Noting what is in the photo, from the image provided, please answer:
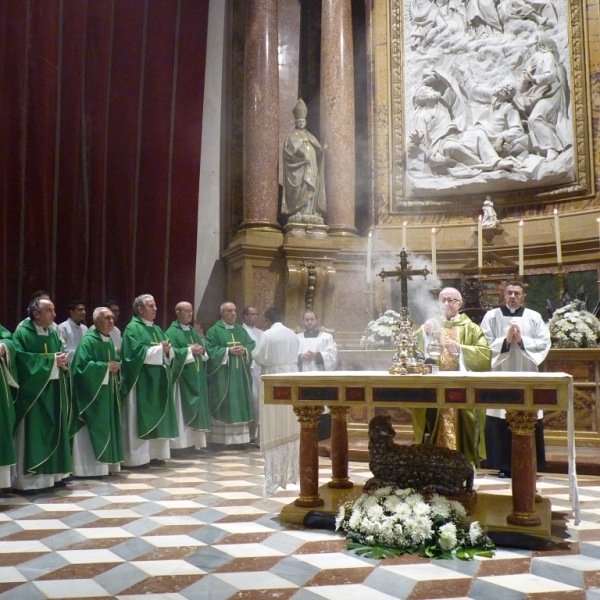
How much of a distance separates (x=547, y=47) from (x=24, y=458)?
25.0ft

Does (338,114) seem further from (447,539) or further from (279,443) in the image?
(447,539)

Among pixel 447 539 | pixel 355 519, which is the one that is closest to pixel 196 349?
pixel 355 519

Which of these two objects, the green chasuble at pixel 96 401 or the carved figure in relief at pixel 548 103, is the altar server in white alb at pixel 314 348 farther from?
the carved figure in relief at pixel 548 103

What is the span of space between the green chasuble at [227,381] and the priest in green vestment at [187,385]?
0.25 metres

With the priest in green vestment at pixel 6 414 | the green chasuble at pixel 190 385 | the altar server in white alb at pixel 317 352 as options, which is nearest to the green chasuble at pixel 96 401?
the priest in green vestment at pixel 6 414

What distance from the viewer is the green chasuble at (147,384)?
22.9 feet

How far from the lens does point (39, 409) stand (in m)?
5.93

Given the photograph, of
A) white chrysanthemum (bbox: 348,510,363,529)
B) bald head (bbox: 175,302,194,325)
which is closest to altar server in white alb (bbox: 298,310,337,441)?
bald head (bbox: 175,302,194,325)

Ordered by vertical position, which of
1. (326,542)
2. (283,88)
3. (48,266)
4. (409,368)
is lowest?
(326,542)

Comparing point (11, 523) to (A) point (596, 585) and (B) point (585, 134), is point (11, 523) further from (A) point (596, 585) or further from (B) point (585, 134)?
(B) point (585, 134)

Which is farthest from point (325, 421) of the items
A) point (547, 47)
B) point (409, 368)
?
point (547, 47)

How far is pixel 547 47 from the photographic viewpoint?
898 cm

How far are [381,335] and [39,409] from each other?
3.60 meters

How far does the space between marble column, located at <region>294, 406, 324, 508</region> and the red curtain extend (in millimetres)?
4272
